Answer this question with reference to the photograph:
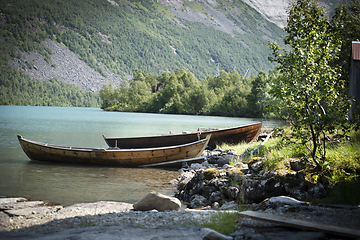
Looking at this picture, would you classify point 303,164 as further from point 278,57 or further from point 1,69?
point 1,69

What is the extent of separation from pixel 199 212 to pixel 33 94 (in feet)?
650

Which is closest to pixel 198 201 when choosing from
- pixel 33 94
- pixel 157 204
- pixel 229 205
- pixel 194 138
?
pixel 229 205

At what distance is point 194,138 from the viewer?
16.9m

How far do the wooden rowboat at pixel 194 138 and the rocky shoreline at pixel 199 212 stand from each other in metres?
7.87

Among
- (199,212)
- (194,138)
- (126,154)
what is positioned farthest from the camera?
(194,138)

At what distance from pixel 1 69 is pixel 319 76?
757 ft

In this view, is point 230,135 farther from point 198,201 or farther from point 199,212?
point 199,212

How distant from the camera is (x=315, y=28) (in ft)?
24.4

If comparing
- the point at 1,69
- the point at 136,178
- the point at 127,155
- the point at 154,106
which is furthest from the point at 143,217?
the point at 1,69

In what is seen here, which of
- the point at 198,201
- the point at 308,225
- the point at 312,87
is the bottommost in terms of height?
the point at 198,201

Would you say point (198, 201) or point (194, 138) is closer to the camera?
point (198, 201)

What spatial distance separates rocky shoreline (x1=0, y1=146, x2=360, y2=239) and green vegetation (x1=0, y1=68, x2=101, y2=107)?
587ft

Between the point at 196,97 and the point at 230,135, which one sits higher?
the point at 196,97

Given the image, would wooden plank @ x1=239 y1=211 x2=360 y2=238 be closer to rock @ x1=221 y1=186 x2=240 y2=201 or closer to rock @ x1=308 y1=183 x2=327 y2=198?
rock @ x1=308 y1=183 x2=327 y2=198
